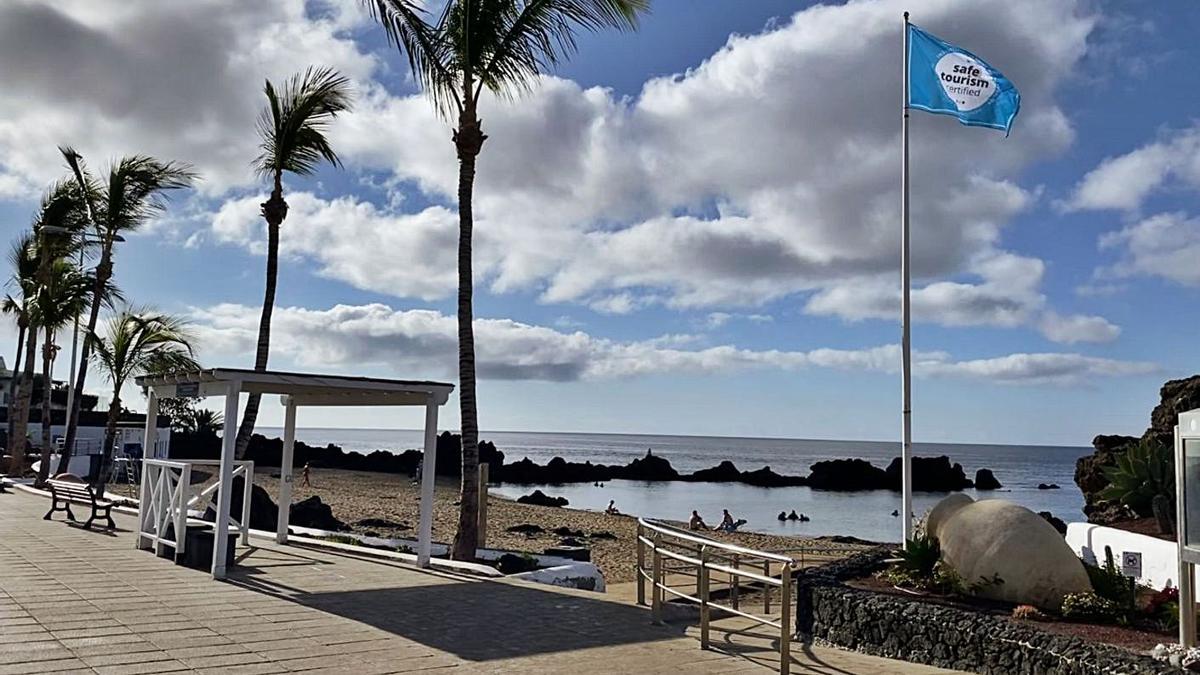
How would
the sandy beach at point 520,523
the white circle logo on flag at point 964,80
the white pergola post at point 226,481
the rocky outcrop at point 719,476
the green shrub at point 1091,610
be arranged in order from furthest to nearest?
the rocky outcrop at point 719,476 → the sandy beach at point 520,523 → the white circle logo on flag at point 964,80 → the white pergola post at point 226,481 → the green shrub at point 1091,610

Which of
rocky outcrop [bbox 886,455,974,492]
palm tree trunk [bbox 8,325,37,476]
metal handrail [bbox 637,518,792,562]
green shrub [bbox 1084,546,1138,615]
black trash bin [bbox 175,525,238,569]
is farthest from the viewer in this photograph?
rocky outcrop [bbox 886,455,974,492]

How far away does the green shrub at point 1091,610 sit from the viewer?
8445 millimetres

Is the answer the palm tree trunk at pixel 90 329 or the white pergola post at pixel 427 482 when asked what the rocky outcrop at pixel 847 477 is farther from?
the white pergola post at pixel 427 482

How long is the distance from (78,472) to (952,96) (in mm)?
28414

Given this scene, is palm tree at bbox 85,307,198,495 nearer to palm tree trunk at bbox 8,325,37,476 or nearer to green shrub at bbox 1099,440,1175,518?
palm tree trunk at bbox 8,325,37,476

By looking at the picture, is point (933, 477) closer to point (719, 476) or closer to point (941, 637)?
point (719, 476)

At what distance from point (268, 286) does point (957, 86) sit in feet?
40.5

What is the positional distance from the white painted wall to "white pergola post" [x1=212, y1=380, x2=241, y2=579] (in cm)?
982

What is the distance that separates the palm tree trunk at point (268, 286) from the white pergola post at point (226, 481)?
6.65 meters

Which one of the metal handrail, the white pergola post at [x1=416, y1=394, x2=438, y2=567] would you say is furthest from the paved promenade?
the metal handrail

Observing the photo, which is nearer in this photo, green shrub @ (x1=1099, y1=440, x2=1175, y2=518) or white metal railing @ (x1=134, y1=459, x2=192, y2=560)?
white metal railing @ (x1=134, y1=459, x2=192, y2=560)

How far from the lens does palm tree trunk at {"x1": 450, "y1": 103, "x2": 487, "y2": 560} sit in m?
13.2

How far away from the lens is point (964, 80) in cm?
1321

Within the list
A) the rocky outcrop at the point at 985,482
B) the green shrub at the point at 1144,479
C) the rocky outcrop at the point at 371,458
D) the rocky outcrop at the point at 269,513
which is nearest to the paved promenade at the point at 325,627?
the rocky outcrop at the point at 269,513
